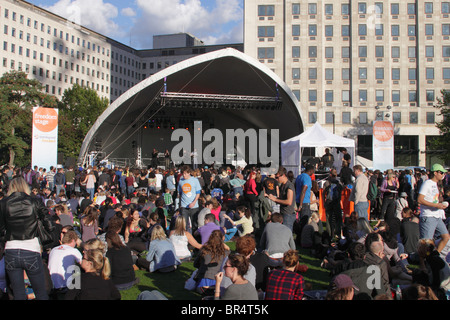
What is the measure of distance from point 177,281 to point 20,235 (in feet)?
9.36

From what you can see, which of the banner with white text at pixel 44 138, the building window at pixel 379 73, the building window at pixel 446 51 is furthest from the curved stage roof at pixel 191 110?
the building window at pixel 446 51

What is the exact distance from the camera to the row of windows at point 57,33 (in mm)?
66256

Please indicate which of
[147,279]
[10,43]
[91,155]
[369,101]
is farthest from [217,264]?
[10,43]

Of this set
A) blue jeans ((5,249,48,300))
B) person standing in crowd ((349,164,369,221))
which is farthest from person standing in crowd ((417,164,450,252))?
blue jeans ((5,249,48,300))

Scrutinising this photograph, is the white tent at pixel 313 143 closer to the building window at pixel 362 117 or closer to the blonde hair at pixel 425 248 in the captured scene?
the blonde hair at pixel 425 248

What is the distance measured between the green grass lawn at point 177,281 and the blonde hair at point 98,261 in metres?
1.18

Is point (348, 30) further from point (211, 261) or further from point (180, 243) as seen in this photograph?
point (211, 261)

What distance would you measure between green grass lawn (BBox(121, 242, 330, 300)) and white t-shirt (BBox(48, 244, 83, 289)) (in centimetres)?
79

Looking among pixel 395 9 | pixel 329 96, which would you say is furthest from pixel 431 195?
pixel 395 9

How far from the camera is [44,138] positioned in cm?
1914

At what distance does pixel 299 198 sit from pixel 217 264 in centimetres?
344

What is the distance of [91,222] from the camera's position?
811 centimetres

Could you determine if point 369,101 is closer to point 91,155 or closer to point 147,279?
point 91,155
